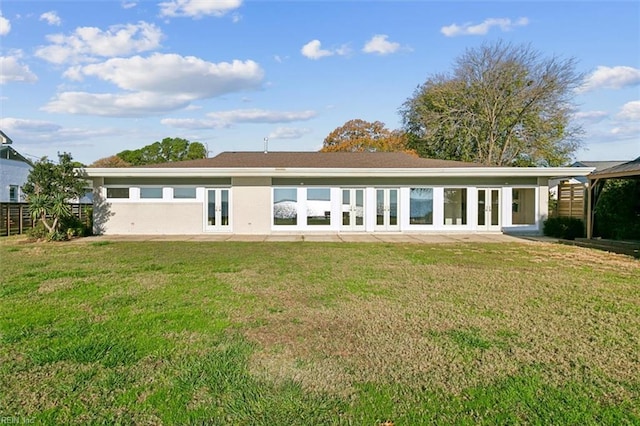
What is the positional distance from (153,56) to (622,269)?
16.9m

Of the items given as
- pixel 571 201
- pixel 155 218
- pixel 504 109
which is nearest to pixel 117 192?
pixel 155 218

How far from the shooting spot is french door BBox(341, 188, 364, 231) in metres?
16.5

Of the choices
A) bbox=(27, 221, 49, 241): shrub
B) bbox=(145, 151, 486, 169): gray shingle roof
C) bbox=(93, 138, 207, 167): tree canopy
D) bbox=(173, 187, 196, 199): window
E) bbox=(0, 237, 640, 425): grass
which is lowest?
bbox=(0, 237, 640, 425): grass

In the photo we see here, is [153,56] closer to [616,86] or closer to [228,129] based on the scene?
[228,129]

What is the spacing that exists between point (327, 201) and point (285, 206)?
1.80 metres

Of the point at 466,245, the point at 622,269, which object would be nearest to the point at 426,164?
the point at 466,245

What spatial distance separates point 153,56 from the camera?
51.7 feet

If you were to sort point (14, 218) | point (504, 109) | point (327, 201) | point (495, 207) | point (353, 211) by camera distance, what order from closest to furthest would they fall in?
1. point (14, 218)
2. point (327, 201)
3. point (353, 211)
4. point (495, 207)
5. point (504, 109)

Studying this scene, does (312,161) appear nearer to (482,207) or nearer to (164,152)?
(482,207)

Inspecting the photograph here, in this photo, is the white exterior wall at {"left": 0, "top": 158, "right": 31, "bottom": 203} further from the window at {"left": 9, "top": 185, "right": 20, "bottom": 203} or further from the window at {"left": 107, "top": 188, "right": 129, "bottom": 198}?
the window at {"left": 107, "top": 188, "right": 129, "bottom": 198}

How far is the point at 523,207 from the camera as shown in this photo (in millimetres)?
16734

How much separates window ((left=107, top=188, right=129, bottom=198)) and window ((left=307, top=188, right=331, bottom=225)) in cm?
755

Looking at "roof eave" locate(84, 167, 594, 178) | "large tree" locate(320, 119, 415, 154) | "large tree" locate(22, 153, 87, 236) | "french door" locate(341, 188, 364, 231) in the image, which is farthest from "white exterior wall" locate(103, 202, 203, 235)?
"large tree" locate(320, 119, 415, 154)

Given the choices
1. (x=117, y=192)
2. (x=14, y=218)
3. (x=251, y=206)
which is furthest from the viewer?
(x=251, y=206)
